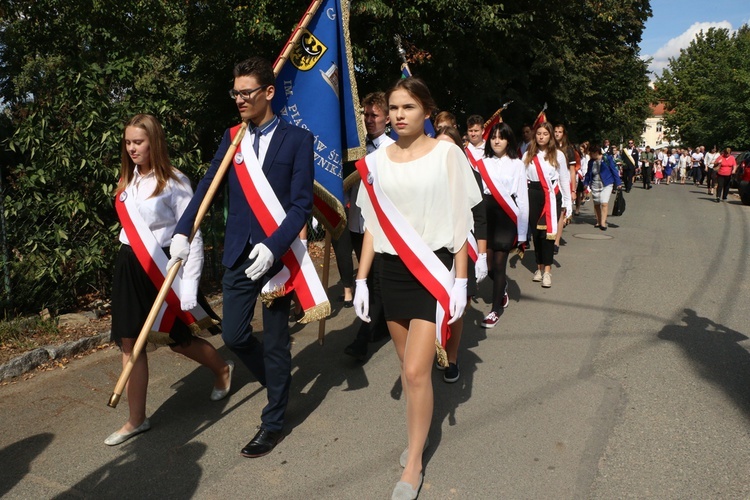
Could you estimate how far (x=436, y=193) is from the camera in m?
3.19

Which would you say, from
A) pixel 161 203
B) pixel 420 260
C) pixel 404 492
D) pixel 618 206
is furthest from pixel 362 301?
pixel 618 206

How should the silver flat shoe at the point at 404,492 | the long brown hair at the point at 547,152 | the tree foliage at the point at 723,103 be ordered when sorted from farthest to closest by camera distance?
1. the tree foliage at the point at 723,103
2. the long brown hair at the point at 547,152
3. the silver flat shoe at the point at 404,492

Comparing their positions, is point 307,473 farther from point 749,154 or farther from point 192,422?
point 749,154

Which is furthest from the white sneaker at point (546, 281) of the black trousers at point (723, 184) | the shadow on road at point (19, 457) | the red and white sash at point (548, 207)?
the black trousers at point (723, 184)

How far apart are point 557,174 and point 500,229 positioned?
5.50 feet

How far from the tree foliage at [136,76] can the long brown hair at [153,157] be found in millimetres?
2158

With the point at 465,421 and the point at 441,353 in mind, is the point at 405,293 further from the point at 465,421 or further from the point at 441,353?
the point at 465,421

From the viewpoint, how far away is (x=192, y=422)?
4074 mm

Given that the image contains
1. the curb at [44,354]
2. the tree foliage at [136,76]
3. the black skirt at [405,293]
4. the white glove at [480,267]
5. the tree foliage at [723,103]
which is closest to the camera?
the black skirt at [405,293]

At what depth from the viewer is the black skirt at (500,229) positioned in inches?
243

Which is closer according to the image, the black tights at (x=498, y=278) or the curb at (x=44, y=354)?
the curb at (x=44, y=354)

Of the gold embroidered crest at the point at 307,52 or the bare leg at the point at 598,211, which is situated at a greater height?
the gold embroidered crest at the point at 307,52

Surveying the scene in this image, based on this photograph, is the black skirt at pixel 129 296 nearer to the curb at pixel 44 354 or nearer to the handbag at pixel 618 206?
the curb at pixel 44 354

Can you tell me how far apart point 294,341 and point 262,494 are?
252 centimetres
